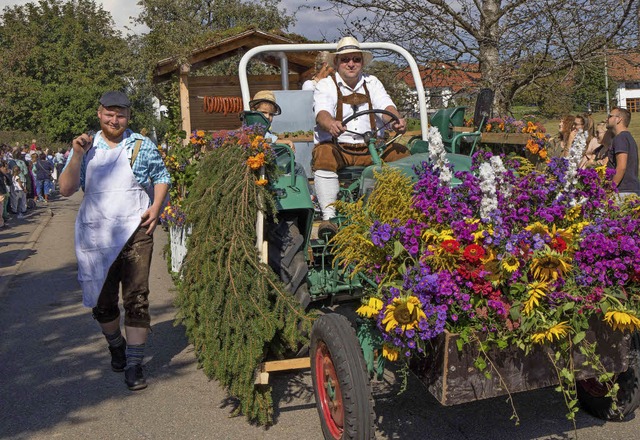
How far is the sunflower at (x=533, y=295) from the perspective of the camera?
10.3 feet

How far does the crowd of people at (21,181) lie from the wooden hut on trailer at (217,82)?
182 inches

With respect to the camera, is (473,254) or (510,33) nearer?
(473,254)

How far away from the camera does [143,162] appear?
5.20 m

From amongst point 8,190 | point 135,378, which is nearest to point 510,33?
point 135,378

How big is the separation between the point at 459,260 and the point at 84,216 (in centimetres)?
300

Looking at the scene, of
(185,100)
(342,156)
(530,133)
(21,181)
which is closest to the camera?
(342,156)

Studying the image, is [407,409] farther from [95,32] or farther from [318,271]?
[95,32]

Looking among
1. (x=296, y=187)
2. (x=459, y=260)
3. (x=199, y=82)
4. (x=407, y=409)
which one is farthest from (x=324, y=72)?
(x=199, y=82)

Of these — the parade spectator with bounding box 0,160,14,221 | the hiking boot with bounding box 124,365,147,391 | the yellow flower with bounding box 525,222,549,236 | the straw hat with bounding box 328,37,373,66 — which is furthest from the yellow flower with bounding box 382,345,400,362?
the parade spectator with bounding box 0,160,14,221

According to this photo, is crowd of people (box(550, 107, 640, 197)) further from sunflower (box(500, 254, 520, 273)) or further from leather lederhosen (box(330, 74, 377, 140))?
sunflower (box(500, 254, 520, 273))

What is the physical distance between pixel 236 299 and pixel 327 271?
108 cm

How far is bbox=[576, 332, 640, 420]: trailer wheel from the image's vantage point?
379 cm

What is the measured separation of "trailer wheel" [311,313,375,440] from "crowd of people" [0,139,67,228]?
1246cm

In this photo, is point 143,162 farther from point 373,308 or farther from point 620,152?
point 620,152
